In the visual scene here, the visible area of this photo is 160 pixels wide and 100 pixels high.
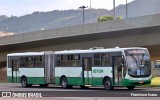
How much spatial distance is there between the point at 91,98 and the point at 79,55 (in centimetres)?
1176

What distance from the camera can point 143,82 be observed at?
1161 inches

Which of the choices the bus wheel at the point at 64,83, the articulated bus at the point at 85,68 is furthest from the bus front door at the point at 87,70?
the bus wheel at the point at 64,83

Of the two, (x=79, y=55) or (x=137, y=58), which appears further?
(x=79, y=55)

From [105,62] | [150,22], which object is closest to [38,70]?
[105,62]

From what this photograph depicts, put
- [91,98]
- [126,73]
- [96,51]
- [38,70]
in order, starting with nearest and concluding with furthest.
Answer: [91,98] → [126,73] → [96,51] → [38,70]

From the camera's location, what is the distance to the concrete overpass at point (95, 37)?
154ft

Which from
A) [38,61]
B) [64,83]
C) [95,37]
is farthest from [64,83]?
[95,37]

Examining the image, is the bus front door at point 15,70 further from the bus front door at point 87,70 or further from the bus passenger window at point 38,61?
the bus front door at point 87,70

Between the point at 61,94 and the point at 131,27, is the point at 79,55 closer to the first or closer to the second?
the point at 61,94

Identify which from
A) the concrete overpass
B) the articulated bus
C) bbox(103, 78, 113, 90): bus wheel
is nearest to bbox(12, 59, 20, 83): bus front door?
the articulated bus

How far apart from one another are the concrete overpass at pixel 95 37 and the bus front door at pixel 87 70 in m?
14.4

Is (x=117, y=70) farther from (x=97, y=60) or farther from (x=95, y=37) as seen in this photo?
(x=95, y=37)

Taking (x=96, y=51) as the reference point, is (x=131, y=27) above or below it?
above

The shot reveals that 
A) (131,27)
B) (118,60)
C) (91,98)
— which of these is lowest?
(91,98)
